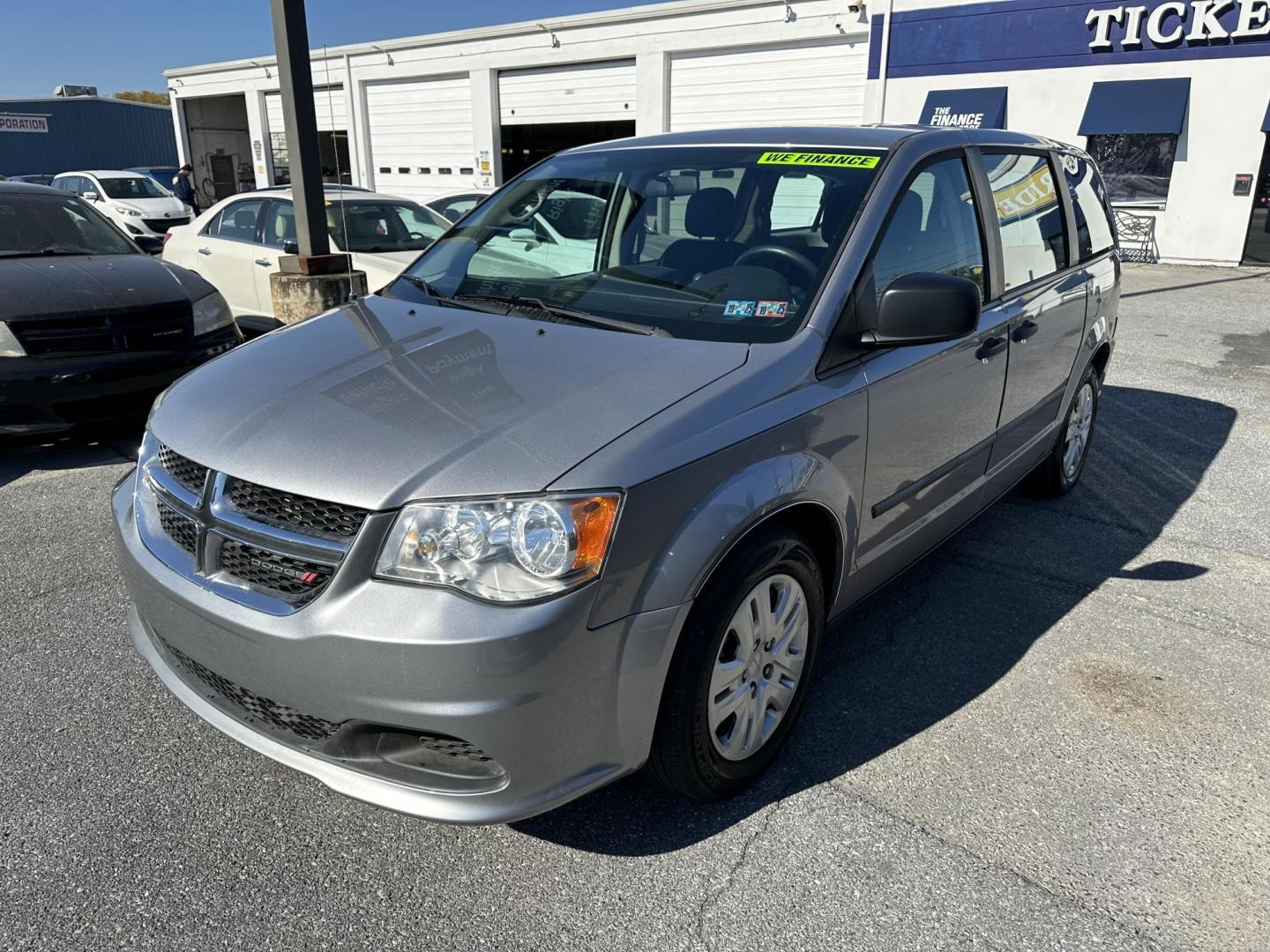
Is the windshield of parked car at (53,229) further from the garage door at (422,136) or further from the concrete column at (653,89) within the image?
the garage door at (422,136)

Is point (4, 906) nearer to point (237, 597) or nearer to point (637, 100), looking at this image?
point (237, 597)

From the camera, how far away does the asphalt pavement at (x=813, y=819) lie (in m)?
2.19

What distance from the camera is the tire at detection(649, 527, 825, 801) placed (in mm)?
2270

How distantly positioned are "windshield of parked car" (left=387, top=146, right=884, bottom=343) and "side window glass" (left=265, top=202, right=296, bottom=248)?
200 inches

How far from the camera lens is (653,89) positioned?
70.4ft

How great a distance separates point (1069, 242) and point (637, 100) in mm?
19186

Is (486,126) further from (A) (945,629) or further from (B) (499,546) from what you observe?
(B) (499,546)

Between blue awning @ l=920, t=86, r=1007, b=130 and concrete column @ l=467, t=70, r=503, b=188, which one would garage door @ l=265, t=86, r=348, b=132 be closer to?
concrete column @ l=467, t=70, r=503, b=188

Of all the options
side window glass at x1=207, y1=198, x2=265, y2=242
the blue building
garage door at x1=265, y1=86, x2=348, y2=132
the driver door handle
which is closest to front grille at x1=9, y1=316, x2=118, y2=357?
side window glass at x1=207, y1=198, x2=265, y2=242

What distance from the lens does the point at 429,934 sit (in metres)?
2.15

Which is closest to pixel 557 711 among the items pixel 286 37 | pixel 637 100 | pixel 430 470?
pixel 430 470

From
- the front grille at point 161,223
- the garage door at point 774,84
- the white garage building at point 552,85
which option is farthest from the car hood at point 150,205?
the garage door at point 774,84

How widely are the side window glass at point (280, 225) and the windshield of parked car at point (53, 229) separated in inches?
61.0

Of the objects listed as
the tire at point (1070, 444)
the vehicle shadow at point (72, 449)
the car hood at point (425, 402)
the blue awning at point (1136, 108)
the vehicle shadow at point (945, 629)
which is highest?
the blue awning at point (1136, 108)
